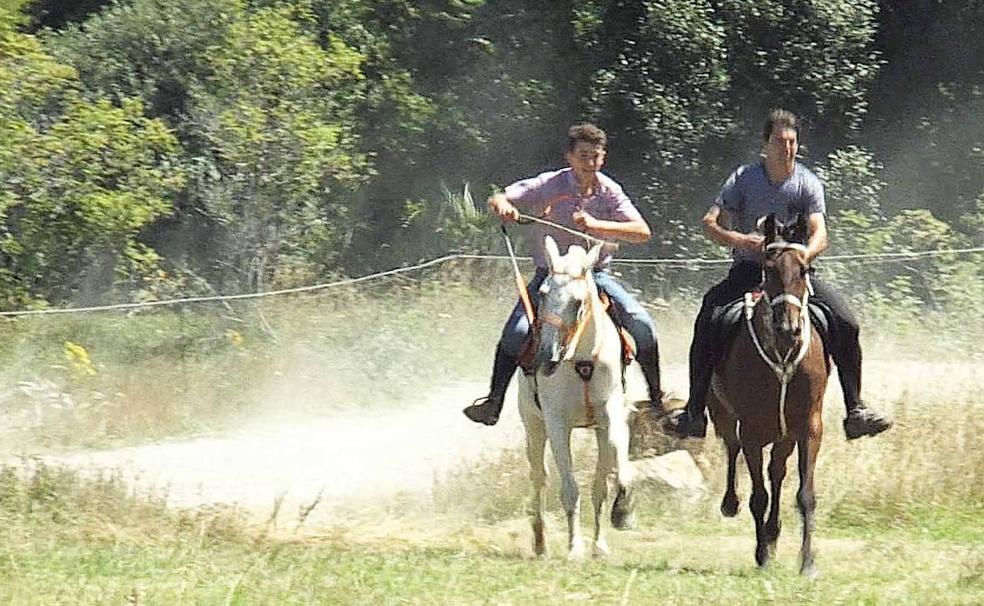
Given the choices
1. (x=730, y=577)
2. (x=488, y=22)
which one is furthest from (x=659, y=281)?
(x=730, y=577)

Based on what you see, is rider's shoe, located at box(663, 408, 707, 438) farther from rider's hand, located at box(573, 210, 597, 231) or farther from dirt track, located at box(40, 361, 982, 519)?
dirt track, located at box(40, 361, 982, 519)

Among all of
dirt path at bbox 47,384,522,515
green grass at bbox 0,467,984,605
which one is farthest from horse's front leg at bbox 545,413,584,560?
dirt path at bbox 47,384,522,515

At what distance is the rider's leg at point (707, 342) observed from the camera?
10.4 meters

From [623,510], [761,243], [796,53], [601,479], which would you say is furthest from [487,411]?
[796,53]

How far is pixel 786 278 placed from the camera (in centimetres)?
924

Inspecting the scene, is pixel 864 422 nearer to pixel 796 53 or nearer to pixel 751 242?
pixel 751 242

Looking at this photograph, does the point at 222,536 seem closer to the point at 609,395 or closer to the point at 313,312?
the point at 609,395

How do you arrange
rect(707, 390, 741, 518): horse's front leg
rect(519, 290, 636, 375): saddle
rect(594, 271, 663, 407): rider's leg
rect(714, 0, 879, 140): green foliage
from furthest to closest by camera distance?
rect(714, 0, 879, 140): green foliage → rect(707, 390, 741, 518): horse's front leg → rect(594, 271, 663, 407): rider's leg → rect(519, 290, 636, 375): saddle

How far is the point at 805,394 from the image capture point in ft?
31.8

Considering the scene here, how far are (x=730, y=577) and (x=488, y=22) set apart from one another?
70.9 ft

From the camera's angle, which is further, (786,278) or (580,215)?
(580,215)

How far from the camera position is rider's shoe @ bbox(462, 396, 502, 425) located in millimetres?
11170

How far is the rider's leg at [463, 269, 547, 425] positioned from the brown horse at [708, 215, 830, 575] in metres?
1.29

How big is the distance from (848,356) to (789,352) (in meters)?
1.01
